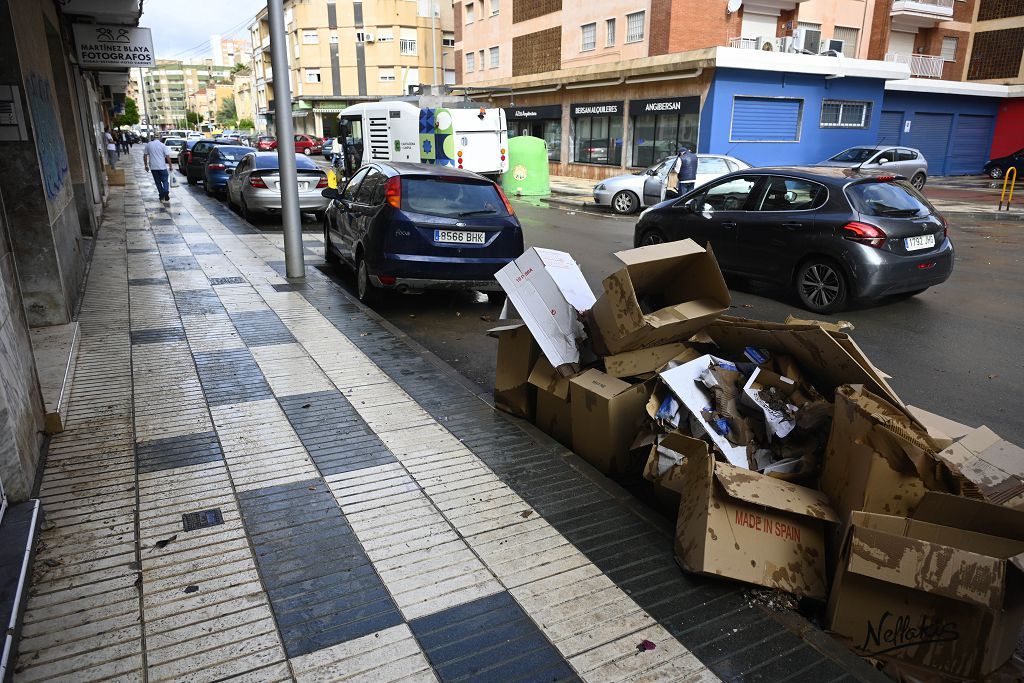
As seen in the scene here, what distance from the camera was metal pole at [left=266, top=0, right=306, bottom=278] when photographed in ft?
28.4

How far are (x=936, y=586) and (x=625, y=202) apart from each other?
16602mm

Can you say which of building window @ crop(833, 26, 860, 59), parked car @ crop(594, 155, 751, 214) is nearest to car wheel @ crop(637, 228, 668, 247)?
parked car @ crop(594, 155, 751, 214)

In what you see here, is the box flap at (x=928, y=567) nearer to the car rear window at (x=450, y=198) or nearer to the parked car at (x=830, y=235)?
the car rear window at (x=450, y=198)

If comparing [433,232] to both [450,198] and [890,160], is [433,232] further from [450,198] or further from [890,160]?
[890,160]

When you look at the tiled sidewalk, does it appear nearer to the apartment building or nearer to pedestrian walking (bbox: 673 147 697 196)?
pedestrian walking (bbox: 673 147 697 196)

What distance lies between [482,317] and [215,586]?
5388 millimetres

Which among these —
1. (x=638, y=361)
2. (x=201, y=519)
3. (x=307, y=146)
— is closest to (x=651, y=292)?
(x=638, y=361)

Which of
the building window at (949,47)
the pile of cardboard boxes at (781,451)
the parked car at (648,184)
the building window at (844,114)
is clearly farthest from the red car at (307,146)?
the pile of cardboard boxes at (781,451)

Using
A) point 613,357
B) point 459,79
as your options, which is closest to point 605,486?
point 613,357

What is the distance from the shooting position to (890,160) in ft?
77.5

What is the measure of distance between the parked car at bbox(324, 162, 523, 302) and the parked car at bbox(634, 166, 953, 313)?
310 cm

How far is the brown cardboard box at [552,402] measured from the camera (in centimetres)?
451

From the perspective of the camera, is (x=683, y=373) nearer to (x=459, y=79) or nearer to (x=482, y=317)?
(x=482, y=317)

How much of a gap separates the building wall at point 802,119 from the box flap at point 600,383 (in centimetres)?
2175
